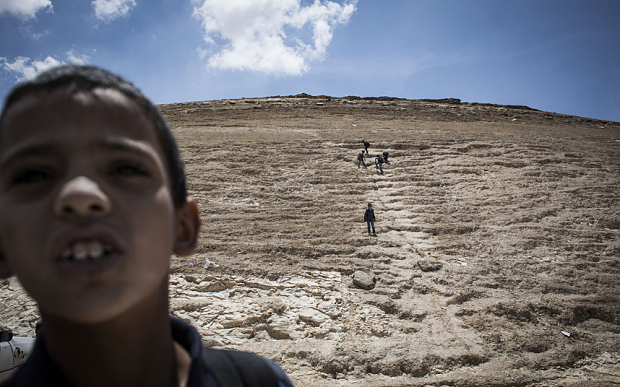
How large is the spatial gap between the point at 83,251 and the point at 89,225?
6 cm

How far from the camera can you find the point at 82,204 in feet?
2.29

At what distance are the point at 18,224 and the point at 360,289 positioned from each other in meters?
5.96

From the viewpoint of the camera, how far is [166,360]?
951 millimetres

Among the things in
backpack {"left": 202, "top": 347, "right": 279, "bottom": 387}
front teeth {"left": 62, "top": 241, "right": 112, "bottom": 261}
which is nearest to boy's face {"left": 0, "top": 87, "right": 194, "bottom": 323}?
front teeth {"left": 62, "top": 241, "right": 112, "bottom": 261}

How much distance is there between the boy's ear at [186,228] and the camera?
104 centimetres

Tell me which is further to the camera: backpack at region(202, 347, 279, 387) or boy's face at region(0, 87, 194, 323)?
backpack at region(202, 347, 279, 387)

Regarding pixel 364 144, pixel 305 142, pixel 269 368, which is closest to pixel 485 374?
pixel 269 368

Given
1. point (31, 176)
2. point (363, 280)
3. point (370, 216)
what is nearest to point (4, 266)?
point (31, 176)

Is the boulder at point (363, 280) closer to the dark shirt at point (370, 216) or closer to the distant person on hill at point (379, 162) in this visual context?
the dark shirt at point (370, 216)

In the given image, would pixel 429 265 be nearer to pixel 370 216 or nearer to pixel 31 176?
pixel 370 216

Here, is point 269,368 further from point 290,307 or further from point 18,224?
point 290,307

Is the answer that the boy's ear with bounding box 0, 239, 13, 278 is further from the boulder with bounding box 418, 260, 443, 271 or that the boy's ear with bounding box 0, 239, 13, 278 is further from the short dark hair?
the boulder with bounding box 418, 260, 443, 271

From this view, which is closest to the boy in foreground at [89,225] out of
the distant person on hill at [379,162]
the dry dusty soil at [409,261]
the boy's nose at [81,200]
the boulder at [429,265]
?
the boy's nose at [81,200]

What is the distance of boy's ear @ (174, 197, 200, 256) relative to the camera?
1.04 meters
